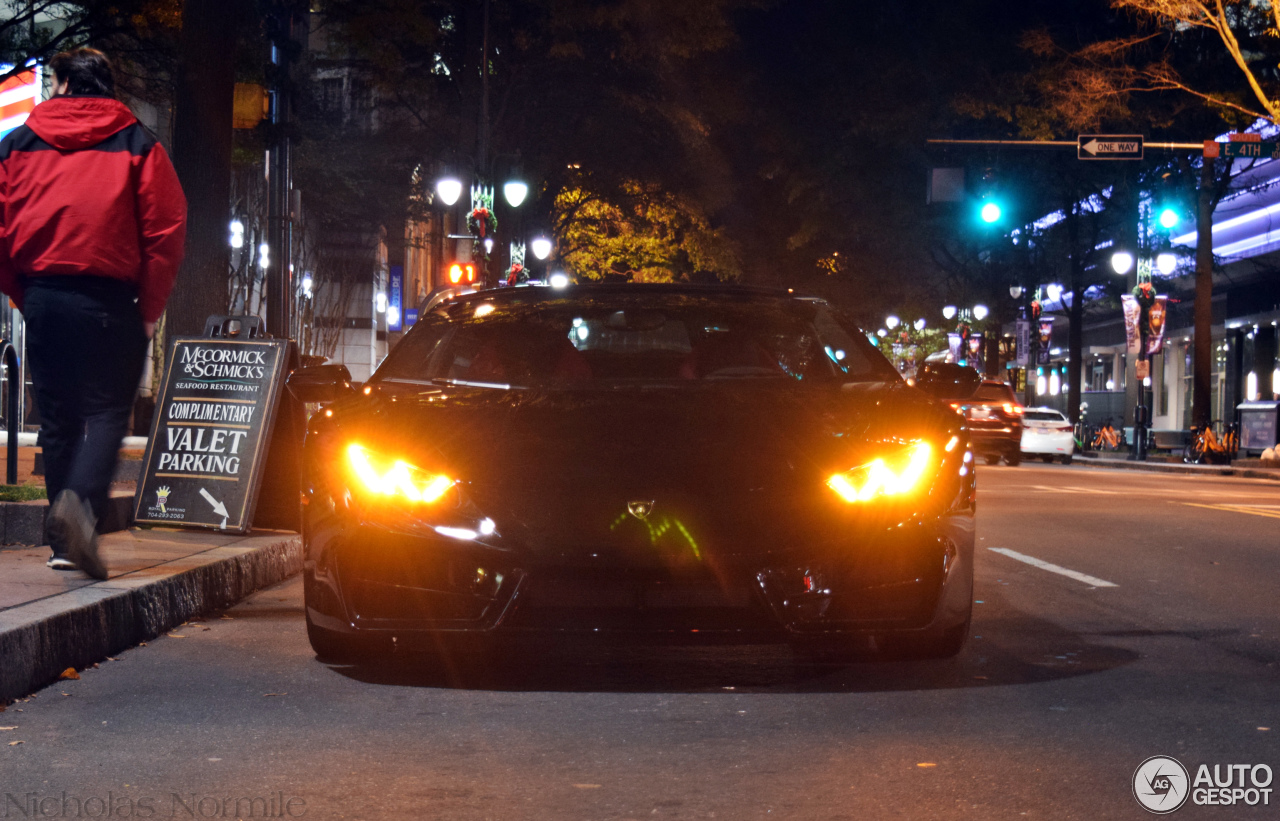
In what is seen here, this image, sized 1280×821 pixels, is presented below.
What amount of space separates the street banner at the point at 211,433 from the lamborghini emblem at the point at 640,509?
14.3 ft

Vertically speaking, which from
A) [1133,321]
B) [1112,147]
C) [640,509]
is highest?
[1112,147]

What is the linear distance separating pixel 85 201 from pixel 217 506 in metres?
2.67

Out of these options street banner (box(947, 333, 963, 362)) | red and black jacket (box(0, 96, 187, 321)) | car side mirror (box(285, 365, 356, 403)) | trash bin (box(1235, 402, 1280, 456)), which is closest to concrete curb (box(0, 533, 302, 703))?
car side mirror (box(285, 365, 356, 403))

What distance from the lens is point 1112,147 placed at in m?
24.3

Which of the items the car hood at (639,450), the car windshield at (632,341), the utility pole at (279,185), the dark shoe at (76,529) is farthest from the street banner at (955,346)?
the car hood at (639,450)

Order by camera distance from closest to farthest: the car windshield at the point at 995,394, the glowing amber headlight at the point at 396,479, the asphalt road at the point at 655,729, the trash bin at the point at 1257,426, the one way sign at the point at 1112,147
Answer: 1. the asphalt road at the point at 655,729
2. the glowing amber headlight at the point at 396,479
3. the one way sign at the point at 1112,147
4. the car windshield at the point at 995,394
5. the trash bin at the point at 1257,426

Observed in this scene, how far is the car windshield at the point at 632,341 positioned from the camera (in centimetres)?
628

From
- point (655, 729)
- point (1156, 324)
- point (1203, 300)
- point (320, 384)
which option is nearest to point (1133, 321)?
point (1156, 324)

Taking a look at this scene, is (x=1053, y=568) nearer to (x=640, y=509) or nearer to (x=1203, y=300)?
(x=640, y=509)

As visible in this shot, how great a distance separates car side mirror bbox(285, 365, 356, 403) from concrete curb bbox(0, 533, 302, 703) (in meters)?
1.00

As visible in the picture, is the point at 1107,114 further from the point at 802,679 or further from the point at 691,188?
the point at 802,679

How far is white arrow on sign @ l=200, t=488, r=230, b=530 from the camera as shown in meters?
8.52

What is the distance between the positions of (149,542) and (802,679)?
406 centimetres

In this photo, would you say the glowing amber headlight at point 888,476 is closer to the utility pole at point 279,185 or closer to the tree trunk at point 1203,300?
the utility pole at point 279,185
